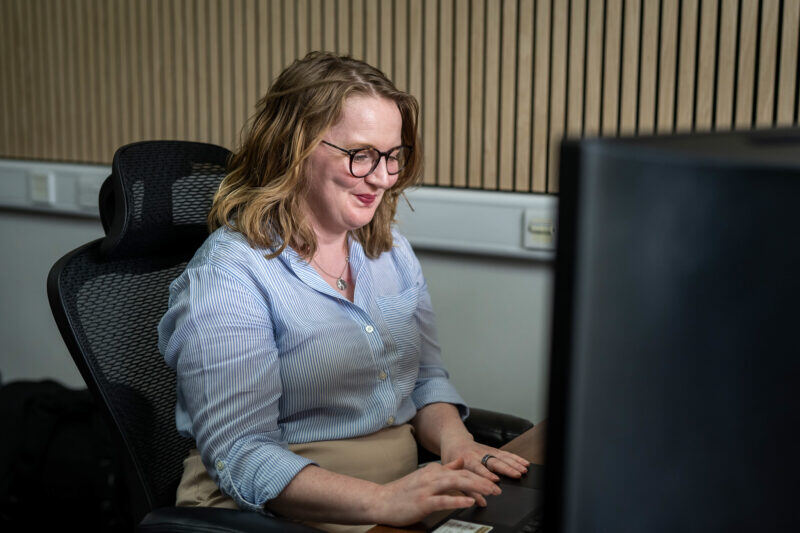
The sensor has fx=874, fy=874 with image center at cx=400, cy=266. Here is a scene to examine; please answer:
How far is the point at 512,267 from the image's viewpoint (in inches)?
111

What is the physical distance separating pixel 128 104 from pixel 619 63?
199 centimetres

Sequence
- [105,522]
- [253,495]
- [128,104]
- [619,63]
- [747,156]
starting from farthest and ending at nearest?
[128,104], [105,522], [619,63], [253,495], [747,156]

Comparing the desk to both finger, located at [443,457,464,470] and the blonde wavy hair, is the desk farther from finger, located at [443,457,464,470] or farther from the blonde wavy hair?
the blonde wavy hair

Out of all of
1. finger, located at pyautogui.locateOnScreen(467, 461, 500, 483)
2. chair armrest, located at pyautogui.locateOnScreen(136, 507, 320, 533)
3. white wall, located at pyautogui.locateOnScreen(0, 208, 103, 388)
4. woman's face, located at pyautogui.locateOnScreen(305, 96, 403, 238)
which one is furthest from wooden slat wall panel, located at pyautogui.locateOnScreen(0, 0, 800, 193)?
chair armrest, located at pyautogui.locateOnScreen(136, 507, 320, 533)

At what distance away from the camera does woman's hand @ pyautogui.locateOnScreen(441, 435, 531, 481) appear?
165 cm

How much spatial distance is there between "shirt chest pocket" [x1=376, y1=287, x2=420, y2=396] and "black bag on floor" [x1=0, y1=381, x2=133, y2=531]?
1.45 metres

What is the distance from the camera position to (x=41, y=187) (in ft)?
12.0

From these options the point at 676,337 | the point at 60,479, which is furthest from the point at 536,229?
the point at 676,337

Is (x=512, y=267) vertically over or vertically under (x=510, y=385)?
over

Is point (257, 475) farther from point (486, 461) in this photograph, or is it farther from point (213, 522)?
point (486, 461)

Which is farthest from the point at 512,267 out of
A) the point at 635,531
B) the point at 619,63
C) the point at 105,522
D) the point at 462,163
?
the point at 635,531

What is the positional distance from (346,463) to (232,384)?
0.33 meters

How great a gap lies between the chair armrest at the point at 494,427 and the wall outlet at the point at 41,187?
2.33 meters

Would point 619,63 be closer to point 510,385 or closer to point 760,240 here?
point 510,385
